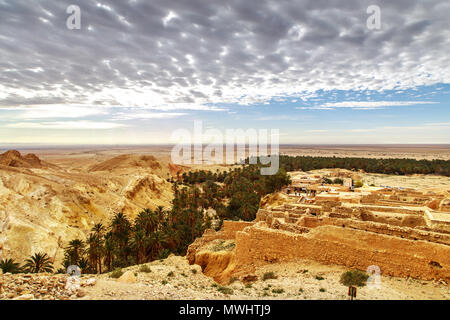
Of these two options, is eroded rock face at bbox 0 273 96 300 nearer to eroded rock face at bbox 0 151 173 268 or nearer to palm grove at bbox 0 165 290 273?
palm grove at bbox 0 165 290 273

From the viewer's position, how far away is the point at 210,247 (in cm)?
1820

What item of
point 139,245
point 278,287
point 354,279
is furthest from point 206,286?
point 139,245

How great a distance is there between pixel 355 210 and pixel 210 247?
976cm

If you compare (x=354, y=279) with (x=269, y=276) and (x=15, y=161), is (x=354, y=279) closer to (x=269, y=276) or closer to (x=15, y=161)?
(x=269, y=276)

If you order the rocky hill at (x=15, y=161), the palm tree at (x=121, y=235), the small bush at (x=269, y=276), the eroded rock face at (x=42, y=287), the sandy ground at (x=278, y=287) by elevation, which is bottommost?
the palm tree at (x=121, y=235)

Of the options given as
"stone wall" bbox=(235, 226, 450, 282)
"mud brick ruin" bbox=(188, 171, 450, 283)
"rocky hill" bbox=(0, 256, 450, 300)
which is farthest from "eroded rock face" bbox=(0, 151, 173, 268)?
"stone wall" bbox=(235, 226, 450, 282)

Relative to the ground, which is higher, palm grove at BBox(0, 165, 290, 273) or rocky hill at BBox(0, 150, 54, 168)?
rocky hill at BBox(0, 150, 54, 168)

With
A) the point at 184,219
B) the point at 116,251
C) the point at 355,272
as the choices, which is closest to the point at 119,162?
the point at 184,219

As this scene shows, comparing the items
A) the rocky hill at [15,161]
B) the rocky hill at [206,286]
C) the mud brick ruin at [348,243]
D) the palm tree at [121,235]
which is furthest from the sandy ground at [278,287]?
the rocky hill at [15,161]

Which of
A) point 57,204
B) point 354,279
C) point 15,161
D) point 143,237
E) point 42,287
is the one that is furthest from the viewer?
point 15,161

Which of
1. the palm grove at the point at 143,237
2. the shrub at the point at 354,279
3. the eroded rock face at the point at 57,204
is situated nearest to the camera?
the shrub at the point at 354,279

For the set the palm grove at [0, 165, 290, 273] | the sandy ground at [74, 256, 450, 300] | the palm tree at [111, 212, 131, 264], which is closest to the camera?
the sandy ground at [74, 256, 450, 300]

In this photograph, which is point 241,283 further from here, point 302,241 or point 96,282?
point 96,282

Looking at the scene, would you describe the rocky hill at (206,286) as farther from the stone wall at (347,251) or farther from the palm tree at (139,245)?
the palm tree at (139,245)
